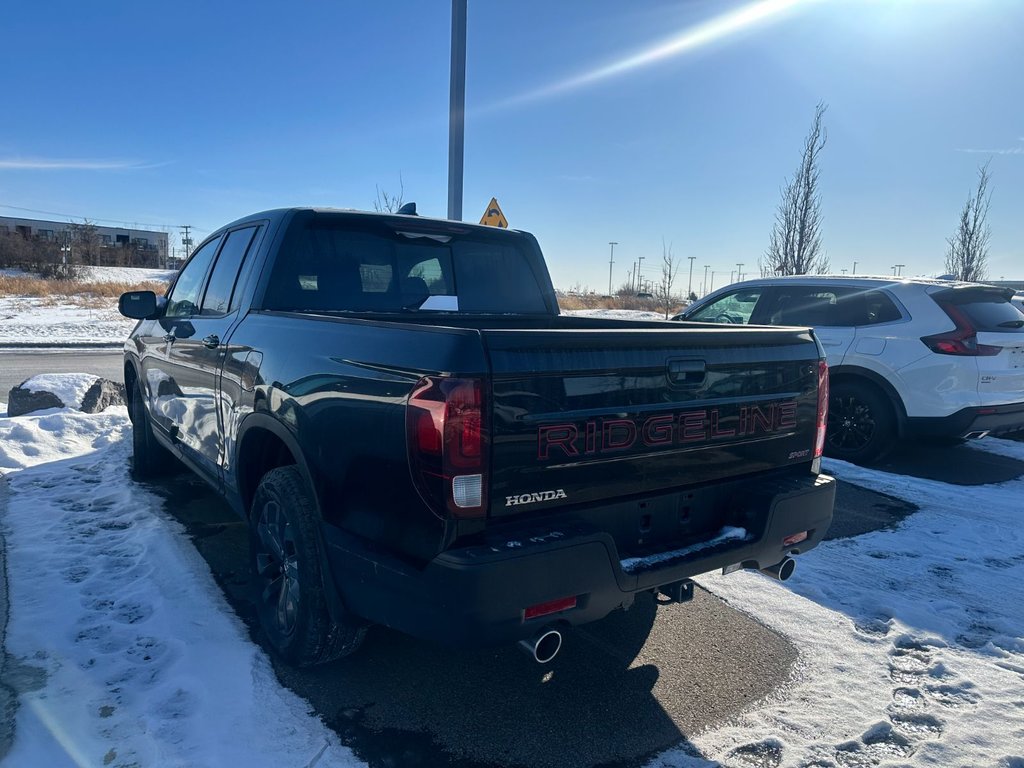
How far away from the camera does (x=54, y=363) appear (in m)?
13.7

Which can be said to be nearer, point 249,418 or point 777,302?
point 249,418

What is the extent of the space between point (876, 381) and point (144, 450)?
6.39 meters

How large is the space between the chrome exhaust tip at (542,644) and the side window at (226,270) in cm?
257

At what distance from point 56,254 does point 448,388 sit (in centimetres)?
5366

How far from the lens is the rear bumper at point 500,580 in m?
2.15

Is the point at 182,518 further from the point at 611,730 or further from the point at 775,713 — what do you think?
the point at 775,713

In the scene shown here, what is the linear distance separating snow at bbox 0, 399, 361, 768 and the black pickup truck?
29 centimetres

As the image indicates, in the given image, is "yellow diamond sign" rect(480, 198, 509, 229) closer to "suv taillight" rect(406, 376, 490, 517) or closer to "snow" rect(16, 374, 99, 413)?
"snow" rect(16, 374, 99, 413)

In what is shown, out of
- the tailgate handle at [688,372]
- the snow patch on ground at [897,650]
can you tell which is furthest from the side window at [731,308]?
the tailgate handle at [688,372]

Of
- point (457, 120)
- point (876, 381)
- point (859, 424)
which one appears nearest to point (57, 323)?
point (457, 120)

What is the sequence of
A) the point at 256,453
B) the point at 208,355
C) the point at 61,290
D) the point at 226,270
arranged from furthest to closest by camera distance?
the point at 61,290 → the point at 226,270 → the point at 208,355 → the point at 256,453

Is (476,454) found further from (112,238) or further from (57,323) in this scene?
(112,238)

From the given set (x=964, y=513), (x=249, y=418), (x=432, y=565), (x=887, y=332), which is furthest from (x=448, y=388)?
(x=887, y=332)

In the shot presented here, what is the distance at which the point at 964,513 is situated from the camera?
17.5 feet
